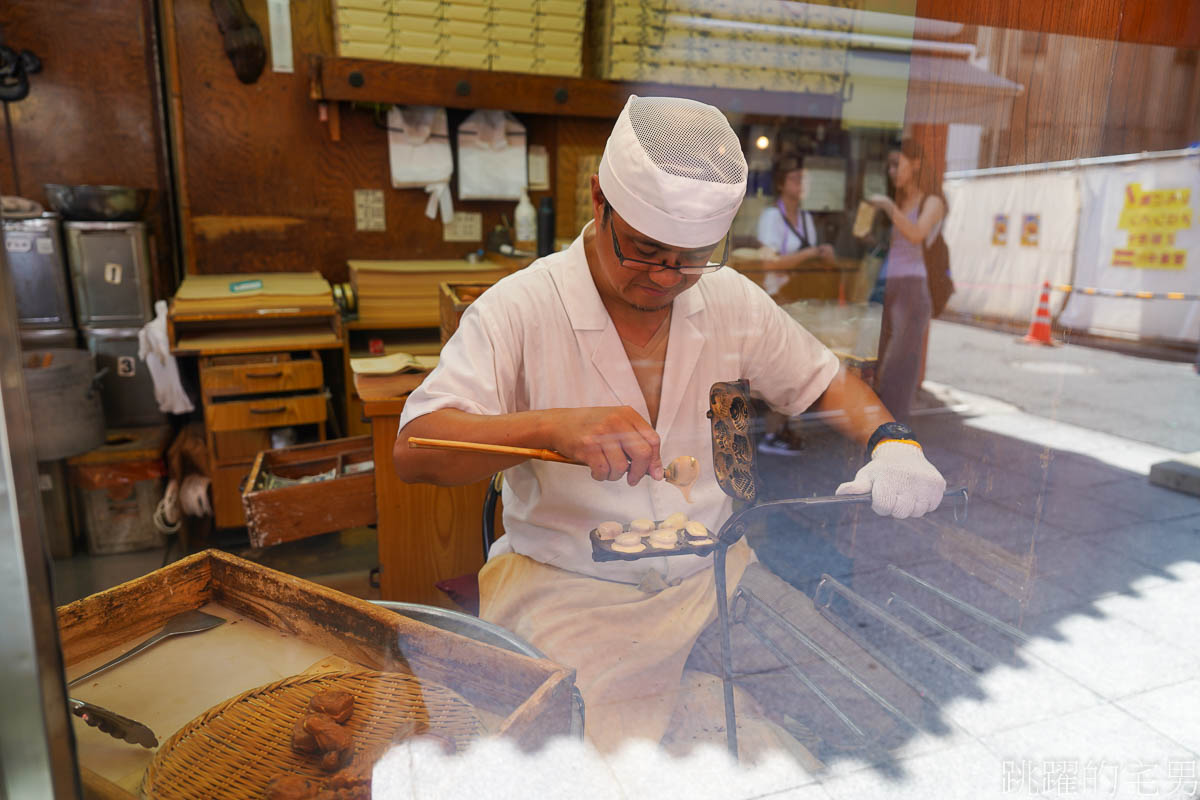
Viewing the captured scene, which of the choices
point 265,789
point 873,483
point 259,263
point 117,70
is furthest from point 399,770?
point 259,263

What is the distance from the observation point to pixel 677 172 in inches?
40.2

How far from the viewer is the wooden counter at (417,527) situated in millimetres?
1822

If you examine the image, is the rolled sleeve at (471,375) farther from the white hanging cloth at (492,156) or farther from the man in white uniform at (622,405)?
the white hanging cloth at (492,156)

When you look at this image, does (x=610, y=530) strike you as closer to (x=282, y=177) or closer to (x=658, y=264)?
(x=658, y=264)

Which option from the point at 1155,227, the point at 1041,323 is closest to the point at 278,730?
the point at 1041,323

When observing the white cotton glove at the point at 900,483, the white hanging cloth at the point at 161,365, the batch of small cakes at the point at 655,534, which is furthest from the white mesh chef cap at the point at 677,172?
the white hanging cloth at the point at 161,365

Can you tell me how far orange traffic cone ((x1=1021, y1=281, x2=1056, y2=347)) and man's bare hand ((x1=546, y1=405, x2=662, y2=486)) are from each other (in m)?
0.85

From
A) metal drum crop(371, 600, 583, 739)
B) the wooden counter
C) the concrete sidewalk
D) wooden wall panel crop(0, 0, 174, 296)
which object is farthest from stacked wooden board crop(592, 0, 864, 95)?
the wooden counter

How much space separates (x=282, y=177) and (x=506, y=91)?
0.64 metres

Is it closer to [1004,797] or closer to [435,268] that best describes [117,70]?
[435,268]

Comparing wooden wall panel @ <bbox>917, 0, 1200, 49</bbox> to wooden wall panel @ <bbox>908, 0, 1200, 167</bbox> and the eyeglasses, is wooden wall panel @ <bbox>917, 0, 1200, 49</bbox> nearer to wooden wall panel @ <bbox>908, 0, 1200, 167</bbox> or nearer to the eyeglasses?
wooden wall panel @ <bbox>908, 0, 1200, 167</bbox>

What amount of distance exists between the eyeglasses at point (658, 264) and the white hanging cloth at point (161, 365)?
0.87 m

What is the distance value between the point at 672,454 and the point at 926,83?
3.09 feet

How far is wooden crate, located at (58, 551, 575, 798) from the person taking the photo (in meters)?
0.90
